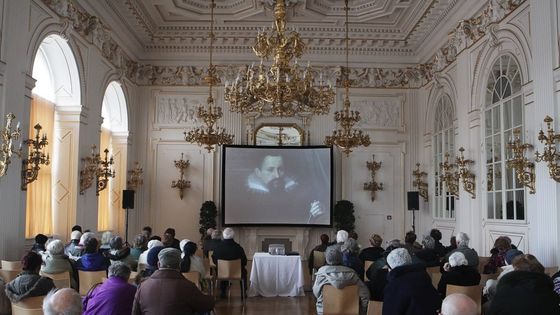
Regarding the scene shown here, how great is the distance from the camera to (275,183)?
1440 cm

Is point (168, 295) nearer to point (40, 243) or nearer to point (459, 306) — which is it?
point (459, 306)

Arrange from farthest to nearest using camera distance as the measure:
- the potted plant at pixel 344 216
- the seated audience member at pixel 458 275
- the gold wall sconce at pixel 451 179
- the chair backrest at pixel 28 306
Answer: the potted plant at pixel 344 216, the gold wall sconce at pixel 451 179, the seated audience member at pixel 458 275, the chair backrest at pixel 28 306

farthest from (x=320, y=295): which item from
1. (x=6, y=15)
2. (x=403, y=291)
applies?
(x=6, y=15)

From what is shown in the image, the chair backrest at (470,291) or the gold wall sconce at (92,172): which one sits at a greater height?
the gold wall sconce at (92,172)

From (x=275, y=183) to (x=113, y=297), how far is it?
10.1 m

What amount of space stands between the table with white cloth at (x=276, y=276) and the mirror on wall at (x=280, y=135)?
18.5ft

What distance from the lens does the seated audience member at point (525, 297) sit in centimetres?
365

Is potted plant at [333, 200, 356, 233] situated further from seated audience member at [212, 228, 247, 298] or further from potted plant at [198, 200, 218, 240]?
seated audience member at [212, 228, 247, 298]

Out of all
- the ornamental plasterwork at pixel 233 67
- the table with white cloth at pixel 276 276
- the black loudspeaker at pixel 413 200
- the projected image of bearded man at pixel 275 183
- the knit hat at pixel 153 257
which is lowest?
the table with white cloth at pixel 276 276

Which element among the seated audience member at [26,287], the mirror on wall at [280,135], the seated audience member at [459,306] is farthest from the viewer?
the mirror on wall at [280,135]

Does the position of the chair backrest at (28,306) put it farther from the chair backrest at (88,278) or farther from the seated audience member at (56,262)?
the seated audience member at (56,262)

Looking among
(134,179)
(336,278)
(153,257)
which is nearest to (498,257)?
(336,278)

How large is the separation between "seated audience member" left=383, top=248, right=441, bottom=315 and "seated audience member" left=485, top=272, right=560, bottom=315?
0.51 meters

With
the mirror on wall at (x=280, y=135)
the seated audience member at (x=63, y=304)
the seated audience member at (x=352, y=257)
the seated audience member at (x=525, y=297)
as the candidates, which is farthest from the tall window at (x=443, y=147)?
the seated audience member at (x=63, y=304)
